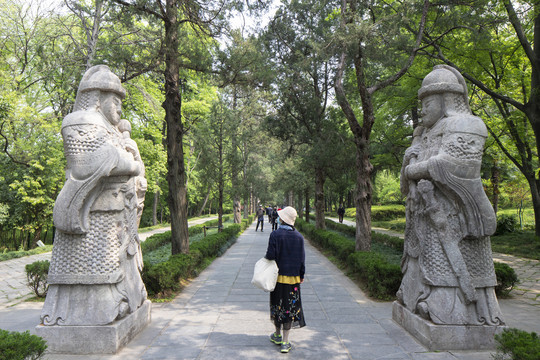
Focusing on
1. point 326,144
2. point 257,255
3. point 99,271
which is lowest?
point 257,255

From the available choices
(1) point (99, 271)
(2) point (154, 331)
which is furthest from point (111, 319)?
(2) point (154, 331)

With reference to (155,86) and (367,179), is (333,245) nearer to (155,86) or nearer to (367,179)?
(367,179)

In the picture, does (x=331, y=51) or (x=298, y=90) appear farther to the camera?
(x=298, y=90)

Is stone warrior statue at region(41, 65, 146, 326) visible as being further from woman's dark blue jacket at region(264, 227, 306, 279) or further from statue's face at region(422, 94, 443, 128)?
statue's face at region(422, 94, 443, 128)

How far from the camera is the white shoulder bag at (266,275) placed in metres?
3.77

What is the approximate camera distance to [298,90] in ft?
47.5

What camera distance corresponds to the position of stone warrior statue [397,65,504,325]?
3.93m

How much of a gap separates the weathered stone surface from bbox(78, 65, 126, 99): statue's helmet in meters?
0.01

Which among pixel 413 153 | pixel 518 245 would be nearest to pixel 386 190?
pixel 518 245

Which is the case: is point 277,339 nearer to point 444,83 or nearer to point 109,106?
point 109,106

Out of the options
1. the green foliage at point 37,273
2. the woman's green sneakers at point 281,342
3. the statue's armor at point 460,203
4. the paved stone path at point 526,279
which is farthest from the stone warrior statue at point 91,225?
the paved stone path at point 526,279

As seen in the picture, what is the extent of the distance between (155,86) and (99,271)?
17.5m

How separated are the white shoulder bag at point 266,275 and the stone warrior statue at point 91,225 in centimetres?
180

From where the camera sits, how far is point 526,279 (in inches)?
313
